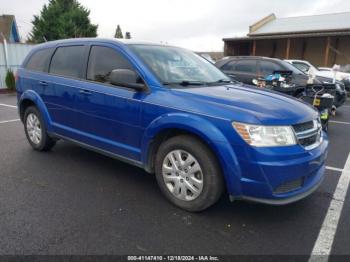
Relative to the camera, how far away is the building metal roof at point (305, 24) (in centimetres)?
2702

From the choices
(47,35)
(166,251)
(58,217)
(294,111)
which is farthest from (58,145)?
(47,35)

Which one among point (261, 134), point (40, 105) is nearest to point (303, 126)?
point (261, 134)

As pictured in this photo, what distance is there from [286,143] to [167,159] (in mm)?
1228

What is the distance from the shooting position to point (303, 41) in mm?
28812

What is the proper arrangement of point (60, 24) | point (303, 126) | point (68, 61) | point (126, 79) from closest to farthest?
1. point (303, 126)
2. point (126, 79)
3. point (68, 61)
4. point (60, 24)

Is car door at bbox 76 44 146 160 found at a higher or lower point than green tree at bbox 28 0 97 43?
lower

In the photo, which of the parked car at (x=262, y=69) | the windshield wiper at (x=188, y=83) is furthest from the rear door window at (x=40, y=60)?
the parked car at (x=262, y=69)

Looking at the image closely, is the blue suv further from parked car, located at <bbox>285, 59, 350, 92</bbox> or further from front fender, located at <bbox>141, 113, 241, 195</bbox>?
parked car, located at <bbox>285, 59, 350, 92</bbox>

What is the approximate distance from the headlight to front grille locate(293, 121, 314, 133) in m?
0.21

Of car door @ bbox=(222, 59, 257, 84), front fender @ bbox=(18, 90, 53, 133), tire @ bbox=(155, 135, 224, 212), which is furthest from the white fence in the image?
tire @ bbox=(155, 135, 224, 212)

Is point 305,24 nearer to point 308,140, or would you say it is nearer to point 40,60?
point 40,60

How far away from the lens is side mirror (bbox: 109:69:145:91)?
3590 millimetres

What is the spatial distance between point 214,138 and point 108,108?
1490 millimetres

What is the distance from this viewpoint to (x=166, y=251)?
2.77m
